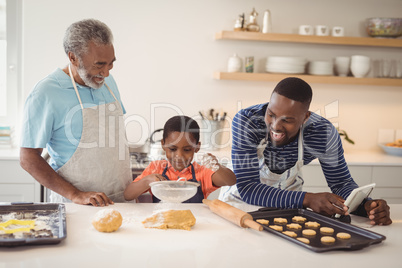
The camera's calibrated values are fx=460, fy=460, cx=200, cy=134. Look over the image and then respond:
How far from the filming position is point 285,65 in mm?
3568

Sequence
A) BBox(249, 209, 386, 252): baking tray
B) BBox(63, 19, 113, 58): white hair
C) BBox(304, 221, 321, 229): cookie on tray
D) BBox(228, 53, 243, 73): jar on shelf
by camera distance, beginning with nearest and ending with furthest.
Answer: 1. BBox(249, 209, 386, 252): baking tray
2. BBox(304, 221, 321, 229): cookie on tray
3. BBox(63, 19, 113, 58): white hair
4. BBox(228, 53, 243, 73): jar on shelf

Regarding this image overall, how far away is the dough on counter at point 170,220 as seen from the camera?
1.52 meters

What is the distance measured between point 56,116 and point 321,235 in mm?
1140

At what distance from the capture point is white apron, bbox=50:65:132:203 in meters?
1.97

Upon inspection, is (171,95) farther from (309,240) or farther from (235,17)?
(309,240)

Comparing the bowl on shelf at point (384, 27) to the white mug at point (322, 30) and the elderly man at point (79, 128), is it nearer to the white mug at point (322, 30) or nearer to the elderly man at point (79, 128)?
the white mug at point (322, 30)

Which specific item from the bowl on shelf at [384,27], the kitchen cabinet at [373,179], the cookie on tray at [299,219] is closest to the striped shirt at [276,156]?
the cookie on tray at [299,219]

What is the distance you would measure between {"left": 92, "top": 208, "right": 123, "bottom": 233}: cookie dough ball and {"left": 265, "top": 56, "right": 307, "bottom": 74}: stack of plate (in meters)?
2.39

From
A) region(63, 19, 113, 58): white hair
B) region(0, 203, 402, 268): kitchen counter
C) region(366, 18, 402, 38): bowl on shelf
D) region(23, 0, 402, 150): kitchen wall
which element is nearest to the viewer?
region(0, 203, 402, 268): kitchen counter

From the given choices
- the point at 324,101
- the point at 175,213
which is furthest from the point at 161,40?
the point at 175,213

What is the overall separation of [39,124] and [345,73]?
2643 mm

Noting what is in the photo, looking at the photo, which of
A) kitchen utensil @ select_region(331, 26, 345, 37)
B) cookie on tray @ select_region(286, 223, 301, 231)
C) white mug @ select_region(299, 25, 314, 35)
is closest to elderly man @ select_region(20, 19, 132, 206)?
cookie on tray @ select_region(286, 223, 301, 231)

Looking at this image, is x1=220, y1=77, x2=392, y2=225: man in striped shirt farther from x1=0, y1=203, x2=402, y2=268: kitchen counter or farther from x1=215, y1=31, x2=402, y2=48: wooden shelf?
x1=215, y1=31, x2=402, y2=48: wooden shelf

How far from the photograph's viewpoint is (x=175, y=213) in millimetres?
1553
